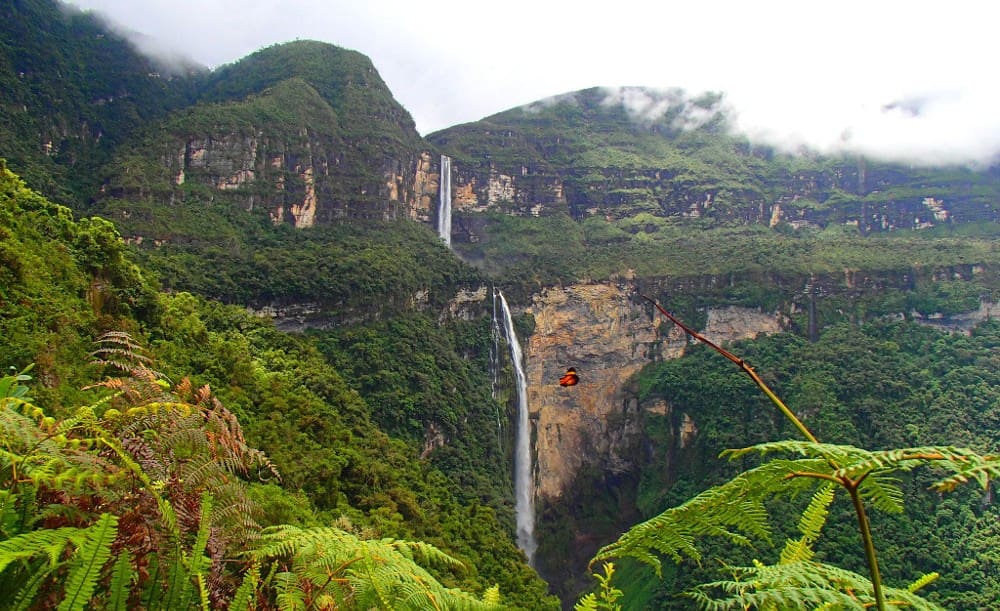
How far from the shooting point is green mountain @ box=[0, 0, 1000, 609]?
13781 millimetres

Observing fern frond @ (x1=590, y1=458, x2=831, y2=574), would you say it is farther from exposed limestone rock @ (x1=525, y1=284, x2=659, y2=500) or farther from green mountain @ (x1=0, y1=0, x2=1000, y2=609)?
exposed limestone rock @ (x1=525, y1=284, x2=659, y2=500)

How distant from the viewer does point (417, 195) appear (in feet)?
172

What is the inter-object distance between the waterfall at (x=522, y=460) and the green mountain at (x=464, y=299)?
799 millimetres

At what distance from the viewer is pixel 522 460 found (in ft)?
125

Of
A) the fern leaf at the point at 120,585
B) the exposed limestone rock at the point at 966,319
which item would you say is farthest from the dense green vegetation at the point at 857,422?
the fern leaf at the point at 120,585

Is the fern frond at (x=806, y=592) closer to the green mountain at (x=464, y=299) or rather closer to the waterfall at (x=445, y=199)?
the green mountain at (x=464, y=299)

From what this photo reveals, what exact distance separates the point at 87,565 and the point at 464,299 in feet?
125

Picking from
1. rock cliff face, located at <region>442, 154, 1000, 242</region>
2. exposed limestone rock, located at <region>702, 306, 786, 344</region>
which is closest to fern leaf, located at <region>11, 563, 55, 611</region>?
exposed limestone rock, located at <region>702, 306, 786, 344</region>

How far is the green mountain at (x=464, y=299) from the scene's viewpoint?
13781 mm

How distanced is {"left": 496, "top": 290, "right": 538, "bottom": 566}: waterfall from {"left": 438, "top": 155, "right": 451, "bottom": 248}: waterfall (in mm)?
15947

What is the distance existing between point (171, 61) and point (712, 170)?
184ft

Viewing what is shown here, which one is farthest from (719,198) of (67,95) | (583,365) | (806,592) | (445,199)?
(806,592)

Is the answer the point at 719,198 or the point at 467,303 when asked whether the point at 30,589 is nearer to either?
the point at 467,303

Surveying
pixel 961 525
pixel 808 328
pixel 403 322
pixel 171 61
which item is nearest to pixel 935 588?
pixel 961 525
